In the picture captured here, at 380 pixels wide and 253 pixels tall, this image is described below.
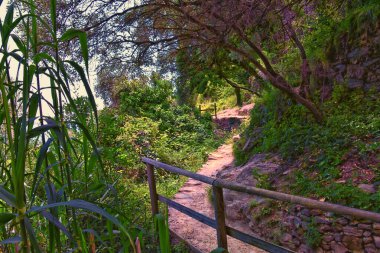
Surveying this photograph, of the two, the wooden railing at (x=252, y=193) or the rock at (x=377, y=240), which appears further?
the rock at (x=377, y=240)

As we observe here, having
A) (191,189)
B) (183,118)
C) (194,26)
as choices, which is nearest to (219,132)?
(183,118)

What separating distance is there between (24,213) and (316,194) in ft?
11.9

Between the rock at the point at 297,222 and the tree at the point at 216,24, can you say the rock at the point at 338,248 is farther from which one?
the tree at the point at 216,24

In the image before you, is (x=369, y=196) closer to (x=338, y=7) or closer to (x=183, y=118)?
(x=338, y=7)

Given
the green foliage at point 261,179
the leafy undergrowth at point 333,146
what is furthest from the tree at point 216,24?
the green foliage at point 261,179

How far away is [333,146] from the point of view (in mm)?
4613

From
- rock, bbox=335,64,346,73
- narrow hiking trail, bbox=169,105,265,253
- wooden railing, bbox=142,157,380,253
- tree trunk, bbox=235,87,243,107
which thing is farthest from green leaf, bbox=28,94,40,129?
tree trunk, bbox=235,87,243,107

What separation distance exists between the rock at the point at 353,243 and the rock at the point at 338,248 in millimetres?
38

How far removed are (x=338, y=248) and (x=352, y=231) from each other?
0.20 meters

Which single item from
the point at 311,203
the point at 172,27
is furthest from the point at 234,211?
the point at 311,203

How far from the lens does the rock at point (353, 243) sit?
124 inches

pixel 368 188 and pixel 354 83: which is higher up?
pixel 354 83

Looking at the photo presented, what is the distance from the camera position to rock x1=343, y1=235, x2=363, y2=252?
315 centimetres

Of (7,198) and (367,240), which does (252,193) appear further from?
(367,240)
